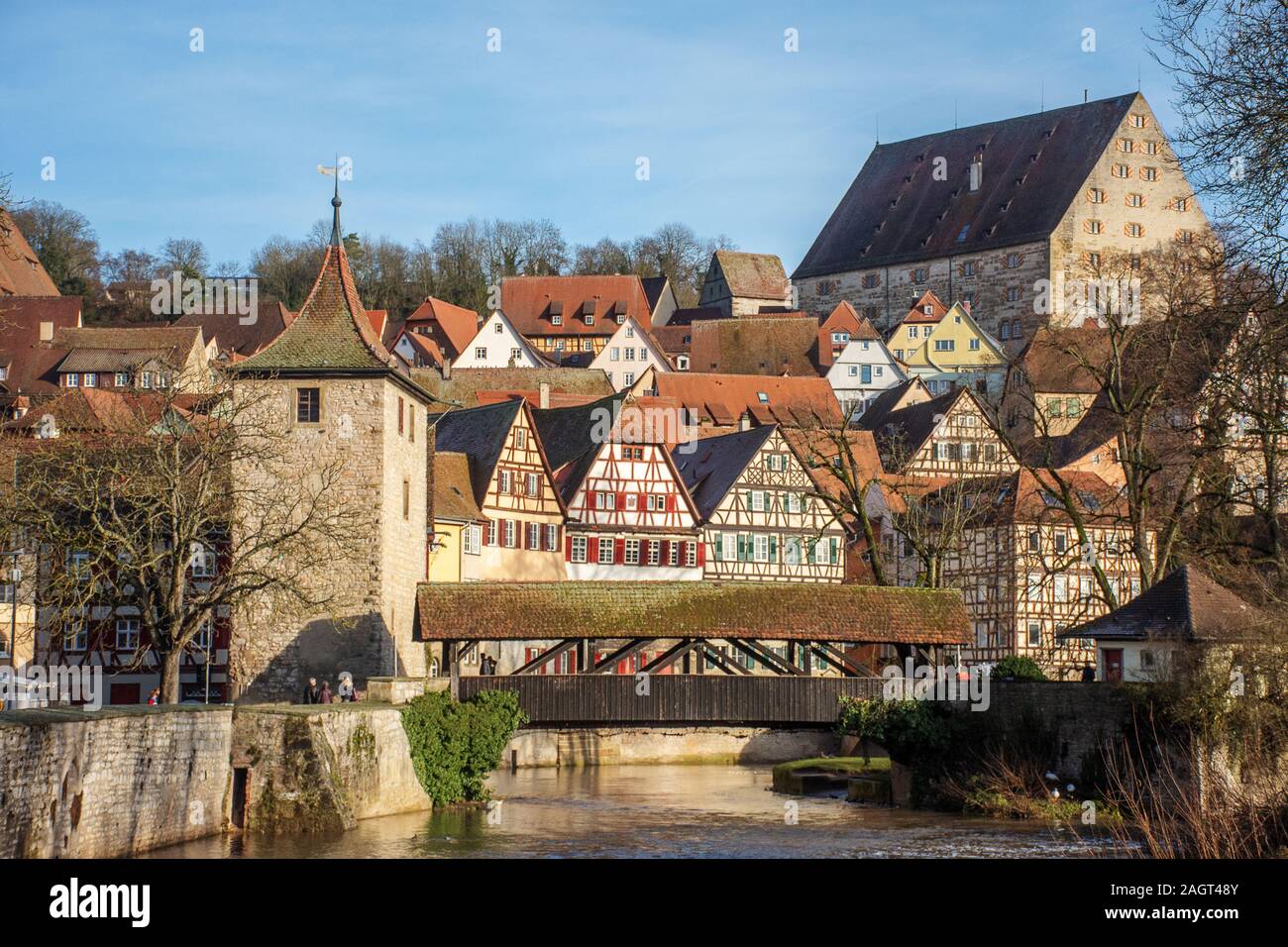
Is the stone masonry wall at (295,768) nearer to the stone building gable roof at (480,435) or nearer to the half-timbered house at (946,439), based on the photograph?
the stone building gable roof at (480,435)

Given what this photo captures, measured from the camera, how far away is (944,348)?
74562 millimetres

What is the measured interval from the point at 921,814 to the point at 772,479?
21.1 meters

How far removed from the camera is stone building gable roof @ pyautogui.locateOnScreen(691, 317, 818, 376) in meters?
75.3

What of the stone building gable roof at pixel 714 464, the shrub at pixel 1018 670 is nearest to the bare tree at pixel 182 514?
the shrub at pixel 1018 670

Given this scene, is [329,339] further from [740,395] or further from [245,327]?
[245,327]

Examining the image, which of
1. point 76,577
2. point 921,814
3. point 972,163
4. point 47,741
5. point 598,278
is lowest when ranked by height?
point 921,814

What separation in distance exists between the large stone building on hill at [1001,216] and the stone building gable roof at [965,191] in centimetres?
7

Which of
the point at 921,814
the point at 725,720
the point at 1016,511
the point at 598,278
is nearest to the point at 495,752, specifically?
the point at 725,720

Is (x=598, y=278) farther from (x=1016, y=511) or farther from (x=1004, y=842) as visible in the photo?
(x=1004, y=842)

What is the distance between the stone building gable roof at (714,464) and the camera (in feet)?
152

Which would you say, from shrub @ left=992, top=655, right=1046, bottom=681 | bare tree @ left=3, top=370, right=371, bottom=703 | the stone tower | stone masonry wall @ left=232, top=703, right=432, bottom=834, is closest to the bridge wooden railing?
shrub @ left=992, top=655, right=1046, bottom=681

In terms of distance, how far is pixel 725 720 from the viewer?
90.8 feet

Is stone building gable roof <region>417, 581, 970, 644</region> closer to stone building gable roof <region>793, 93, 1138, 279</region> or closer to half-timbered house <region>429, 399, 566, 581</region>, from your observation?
half-timbered house <region>429, 399, 566, 581</region>

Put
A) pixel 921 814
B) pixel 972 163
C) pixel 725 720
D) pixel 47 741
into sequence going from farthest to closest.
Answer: pixel 972 163 → pixel 725 720 → pixel 921 814 → pixel 47 741
